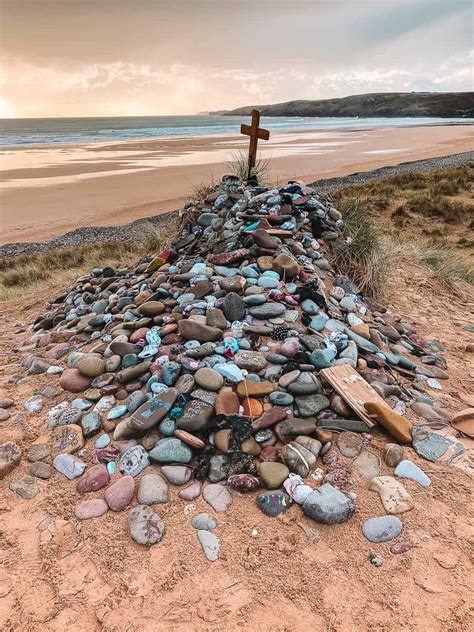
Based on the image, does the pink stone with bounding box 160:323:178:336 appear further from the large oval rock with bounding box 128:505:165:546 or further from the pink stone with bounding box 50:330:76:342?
the large oval rock with bounding box 128:505:165:546

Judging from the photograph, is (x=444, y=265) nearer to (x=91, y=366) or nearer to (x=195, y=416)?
(x=195, y=416)

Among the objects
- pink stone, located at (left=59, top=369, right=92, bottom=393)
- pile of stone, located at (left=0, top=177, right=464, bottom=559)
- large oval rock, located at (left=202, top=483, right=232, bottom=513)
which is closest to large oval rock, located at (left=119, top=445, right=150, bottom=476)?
pile of stone, located at (left=0, top=177, right=464, bottom=559)

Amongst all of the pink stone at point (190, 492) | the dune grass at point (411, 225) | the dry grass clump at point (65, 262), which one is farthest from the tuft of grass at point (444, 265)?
the pink stone at point (190, 492)

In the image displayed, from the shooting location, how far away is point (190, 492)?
240 cm

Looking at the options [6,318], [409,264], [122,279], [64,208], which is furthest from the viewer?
[64,208]

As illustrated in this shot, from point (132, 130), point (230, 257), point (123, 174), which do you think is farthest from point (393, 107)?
point (230, 257)

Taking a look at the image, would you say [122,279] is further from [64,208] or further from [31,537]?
[64,208]

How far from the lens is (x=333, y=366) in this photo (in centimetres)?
320

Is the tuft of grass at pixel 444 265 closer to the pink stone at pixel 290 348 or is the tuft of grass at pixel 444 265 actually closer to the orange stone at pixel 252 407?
the pink stone at pixel 290 348

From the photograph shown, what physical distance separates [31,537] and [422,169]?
2261cm

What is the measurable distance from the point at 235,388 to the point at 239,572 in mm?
1234

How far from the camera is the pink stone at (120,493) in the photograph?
235 cm

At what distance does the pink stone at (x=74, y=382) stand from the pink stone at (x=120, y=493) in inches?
43.3

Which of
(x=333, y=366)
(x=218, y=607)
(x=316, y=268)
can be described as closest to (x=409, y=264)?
(x=316, y=268)
